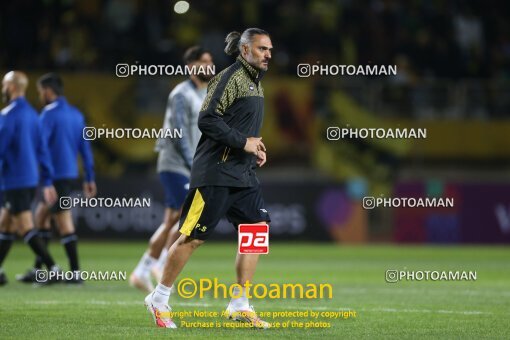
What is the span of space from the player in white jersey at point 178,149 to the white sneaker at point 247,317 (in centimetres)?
293

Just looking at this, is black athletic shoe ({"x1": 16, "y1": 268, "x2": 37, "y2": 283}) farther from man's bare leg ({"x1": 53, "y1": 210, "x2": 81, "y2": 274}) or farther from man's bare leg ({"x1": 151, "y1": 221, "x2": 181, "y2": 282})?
man's bare leg ({"x1": 151, "y1": 221, "x2": 181, "y2": 282})

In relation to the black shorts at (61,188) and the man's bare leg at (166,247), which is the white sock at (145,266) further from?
the black shorts at (61,188)

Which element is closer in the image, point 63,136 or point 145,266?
point 145,266

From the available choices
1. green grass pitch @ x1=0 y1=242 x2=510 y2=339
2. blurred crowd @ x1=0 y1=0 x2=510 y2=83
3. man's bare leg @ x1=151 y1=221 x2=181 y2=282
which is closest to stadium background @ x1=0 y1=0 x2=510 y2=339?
blurred crowd @ x1=0 y1=0 x2=510 y2=83

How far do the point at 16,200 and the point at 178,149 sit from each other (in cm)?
215

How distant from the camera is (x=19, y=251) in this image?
66.3ft

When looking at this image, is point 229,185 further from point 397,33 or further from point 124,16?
point 397,33

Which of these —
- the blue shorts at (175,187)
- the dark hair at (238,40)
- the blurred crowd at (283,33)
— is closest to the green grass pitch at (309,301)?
the blue shorts at (175,187)

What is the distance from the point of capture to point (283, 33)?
84.0 ft

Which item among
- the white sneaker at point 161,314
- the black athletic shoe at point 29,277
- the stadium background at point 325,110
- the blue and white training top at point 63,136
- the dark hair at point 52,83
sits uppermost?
the stadium background at point 325,110

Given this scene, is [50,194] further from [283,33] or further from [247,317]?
[283,33]

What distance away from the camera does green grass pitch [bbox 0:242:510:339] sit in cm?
884

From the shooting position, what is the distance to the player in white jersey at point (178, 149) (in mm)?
12109

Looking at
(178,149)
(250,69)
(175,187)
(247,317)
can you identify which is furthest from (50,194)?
(250,69)
